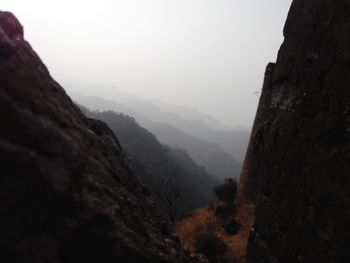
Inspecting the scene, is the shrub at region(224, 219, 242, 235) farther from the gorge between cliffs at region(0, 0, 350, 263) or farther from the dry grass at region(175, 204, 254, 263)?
the gorge between cliffs at region(0, 0, 350, 263)

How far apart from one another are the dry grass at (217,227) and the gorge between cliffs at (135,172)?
1095 centimetres

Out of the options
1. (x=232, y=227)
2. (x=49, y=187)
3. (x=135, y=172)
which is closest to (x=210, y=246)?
(x=232, y=227)

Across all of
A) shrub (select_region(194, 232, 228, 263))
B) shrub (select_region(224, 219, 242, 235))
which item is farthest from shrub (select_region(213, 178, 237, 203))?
shrub (select_region(194, 232, 228, 263))

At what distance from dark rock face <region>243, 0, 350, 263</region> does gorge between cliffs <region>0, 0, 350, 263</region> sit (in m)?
0.03

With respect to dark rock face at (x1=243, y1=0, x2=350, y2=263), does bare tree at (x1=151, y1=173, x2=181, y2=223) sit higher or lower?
lower

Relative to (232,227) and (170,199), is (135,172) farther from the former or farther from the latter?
(170,199)

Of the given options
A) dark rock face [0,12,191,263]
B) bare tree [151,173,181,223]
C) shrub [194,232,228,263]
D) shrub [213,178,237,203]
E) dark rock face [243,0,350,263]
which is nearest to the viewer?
dark rock face [0,12,191,263]

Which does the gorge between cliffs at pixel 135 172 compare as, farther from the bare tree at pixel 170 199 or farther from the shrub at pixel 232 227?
the bare tree at pixel 170 199

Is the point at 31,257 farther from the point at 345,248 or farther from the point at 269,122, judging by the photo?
the point at 269,122

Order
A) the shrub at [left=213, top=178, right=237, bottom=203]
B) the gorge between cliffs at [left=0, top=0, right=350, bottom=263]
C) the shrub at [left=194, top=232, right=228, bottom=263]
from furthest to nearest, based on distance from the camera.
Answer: the shrub at [left=213, top=178, right=237, bottom=203], the shrub at [left=194, top=232, right=228, bottom=263], the gorge between cliffs at [left=0, top=0, right=350, bottom=263]

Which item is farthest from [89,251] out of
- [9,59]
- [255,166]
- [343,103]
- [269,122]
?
[255,166]

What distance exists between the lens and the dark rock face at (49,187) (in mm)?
5793

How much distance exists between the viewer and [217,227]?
96.8 feet

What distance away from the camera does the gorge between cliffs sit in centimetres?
596
